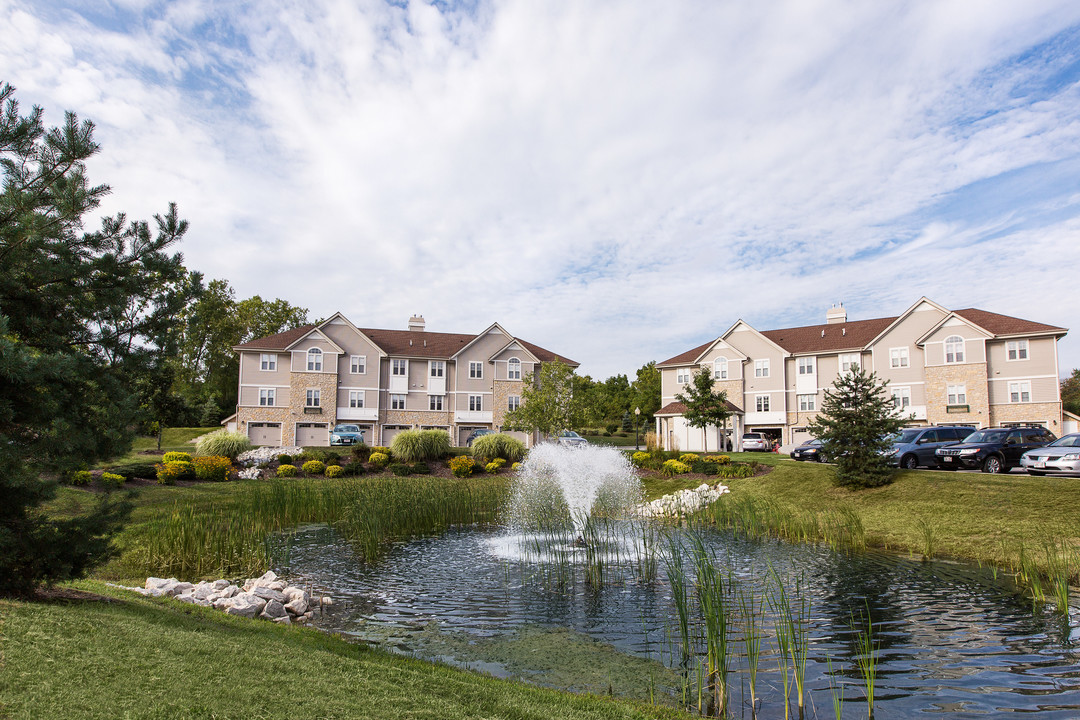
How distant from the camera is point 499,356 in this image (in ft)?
175

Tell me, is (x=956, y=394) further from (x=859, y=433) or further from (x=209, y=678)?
(x=209, y=678)

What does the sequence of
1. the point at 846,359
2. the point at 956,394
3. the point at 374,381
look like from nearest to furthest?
the point at 956,394
the point at 846,359
the point at 374,381

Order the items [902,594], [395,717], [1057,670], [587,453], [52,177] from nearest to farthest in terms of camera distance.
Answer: [395,717]
[52,177]
[1057,670]
[902,594]
[587,453]

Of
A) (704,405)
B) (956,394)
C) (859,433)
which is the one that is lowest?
(859,433)

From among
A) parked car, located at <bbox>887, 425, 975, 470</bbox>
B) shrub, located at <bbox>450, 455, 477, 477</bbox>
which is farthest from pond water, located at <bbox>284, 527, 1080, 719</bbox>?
shrub, located at <bbox>450, 455, 477, 477</bbox>

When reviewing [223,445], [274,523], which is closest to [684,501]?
[274,523]

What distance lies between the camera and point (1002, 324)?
4219cm

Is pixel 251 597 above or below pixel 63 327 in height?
below

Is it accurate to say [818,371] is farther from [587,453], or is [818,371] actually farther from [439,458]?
[587,453]

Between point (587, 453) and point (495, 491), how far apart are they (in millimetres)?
3907

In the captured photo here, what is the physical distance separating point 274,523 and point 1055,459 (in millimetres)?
24043

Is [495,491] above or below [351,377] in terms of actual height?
below

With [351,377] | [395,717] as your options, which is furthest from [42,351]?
[351,377]

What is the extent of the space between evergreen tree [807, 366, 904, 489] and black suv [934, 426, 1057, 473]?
426cm
